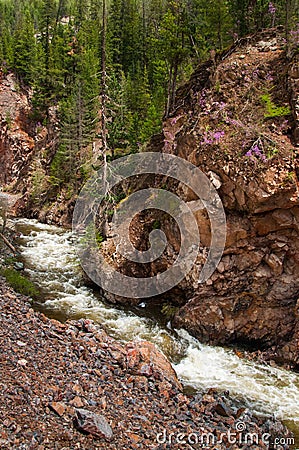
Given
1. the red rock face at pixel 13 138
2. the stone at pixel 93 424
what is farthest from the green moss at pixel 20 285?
the red rock face at pixel 13 138

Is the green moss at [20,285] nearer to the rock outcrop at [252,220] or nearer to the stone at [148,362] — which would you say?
the stone at [148,362]

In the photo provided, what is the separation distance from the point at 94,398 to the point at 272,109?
36.2ft

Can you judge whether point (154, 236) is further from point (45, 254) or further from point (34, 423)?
point (34, 423)

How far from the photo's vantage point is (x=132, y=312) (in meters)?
14.0

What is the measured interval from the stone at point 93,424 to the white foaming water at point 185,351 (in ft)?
11.7

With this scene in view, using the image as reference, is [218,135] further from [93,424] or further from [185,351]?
[93,424]

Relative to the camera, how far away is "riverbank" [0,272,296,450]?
6.94 m

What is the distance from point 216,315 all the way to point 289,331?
2.39 meters

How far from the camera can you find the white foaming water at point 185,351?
9.97 metres

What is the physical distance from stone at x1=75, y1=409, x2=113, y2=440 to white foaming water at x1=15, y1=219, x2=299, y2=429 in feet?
11.7

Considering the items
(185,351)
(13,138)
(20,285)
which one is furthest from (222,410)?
(13,138)

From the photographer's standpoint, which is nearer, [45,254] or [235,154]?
[235,154]

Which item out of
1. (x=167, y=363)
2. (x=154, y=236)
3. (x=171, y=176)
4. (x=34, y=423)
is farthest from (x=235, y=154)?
(x=34, y=423)

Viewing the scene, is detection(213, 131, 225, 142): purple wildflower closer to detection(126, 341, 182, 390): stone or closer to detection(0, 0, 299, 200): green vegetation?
detection(0, 0, 299, 200): green vegetation
